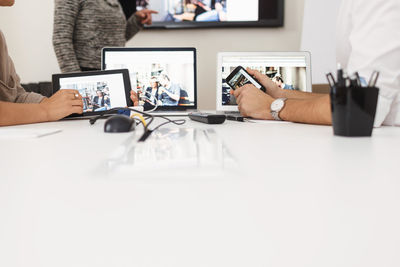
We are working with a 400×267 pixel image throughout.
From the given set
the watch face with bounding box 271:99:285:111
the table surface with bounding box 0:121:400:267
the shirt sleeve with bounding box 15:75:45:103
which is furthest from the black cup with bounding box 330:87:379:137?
the shirt sleeve with bounding box 15:75:45:103

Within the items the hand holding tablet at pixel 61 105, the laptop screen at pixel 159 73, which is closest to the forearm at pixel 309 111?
the laptop screen at pixel 159 73

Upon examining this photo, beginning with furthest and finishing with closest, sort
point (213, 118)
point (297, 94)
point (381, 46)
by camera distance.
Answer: point (297, 94)
point (213, 118)
point (381, 46)

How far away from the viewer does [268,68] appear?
1.44m

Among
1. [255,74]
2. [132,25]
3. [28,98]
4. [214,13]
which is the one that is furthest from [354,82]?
[214,13]

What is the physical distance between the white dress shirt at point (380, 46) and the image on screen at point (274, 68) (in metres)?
0.50

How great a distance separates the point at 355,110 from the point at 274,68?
0.75 meters

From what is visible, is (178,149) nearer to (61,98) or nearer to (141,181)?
(141,181)

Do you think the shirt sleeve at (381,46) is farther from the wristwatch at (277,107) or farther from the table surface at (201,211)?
the table surface at (201,211)

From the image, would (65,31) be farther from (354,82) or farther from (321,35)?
(321,35)

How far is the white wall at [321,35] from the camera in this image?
2.66 m

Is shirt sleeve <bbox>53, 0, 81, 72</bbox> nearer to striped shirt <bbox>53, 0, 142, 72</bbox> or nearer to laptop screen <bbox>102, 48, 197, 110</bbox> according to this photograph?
striped shirt <bbox>53, 0, 142, 72</bbox>

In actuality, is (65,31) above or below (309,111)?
above

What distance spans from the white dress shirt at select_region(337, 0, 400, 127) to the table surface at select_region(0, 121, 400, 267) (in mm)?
417

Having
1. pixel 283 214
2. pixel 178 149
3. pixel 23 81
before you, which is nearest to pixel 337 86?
pixel 178 149
